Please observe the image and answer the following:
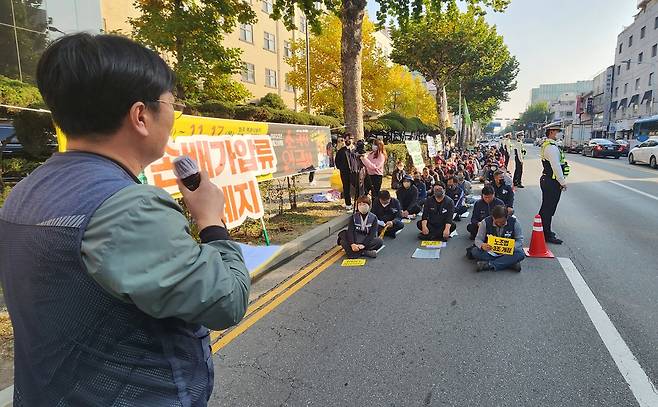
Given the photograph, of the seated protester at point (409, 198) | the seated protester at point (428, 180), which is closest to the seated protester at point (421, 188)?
the seated protester at point (428, 180)

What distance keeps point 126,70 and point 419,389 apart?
8.59ft

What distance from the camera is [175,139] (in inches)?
200

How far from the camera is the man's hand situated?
3.81 feet

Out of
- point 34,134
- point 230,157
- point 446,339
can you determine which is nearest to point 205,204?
point 446,339

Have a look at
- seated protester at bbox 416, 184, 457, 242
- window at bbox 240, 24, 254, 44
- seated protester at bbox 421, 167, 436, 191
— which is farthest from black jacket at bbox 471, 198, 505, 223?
window at bbox 240, 24, 254, 44

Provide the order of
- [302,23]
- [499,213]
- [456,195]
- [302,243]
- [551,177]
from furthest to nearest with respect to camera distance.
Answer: [302,23] < [456,195] < [551,177] < [302,243] < [499,213]

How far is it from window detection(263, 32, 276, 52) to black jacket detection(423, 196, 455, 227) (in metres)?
30.9

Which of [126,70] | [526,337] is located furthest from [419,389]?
[126,70]

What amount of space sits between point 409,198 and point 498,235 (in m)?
3.97

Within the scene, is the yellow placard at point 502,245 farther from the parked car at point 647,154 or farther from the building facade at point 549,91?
the building facade at point 549,91

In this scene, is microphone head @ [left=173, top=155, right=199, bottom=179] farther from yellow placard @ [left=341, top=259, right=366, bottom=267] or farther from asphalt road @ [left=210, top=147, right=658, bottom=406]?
yellow placard @ [left=341, top=259, right=366, bottom=267]

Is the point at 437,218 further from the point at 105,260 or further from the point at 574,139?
the point at 574,139

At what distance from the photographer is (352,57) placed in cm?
1120

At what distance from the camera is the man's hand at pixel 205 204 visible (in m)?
1.16
